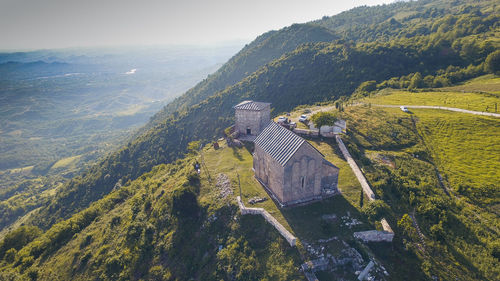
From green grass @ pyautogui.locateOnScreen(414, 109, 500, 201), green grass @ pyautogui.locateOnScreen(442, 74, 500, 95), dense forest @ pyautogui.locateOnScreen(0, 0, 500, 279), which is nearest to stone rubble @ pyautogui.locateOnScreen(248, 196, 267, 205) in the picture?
dense forest @ pyautogui.locateOnScreen(0, 0, 500, 279)

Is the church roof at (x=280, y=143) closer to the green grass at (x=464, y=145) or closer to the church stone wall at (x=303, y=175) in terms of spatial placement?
the church stone wall at (x=303, y=175)

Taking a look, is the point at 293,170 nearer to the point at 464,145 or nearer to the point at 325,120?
the point at 325,120

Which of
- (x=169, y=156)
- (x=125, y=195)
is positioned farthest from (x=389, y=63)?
(x=125, y=195)

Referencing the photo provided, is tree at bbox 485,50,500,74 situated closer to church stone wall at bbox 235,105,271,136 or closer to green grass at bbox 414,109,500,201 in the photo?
green grass at bbox 414,109,500,201

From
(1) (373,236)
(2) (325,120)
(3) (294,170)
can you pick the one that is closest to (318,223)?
(1) (373,236)

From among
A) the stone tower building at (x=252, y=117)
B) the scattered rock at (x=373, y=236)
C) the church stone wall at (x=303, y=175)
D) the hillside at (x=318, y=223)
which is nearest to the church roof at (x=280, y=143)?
the church stone wall at (x=303, y=175)

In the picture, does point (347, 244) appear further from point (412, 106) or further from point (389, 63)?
point (389, 63)

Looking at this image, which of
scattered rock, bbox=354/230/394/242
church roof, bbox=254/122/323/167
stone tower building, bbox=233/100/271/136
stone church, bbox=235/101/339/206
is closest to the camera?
scattered rock, bbox=354/230/394/242
